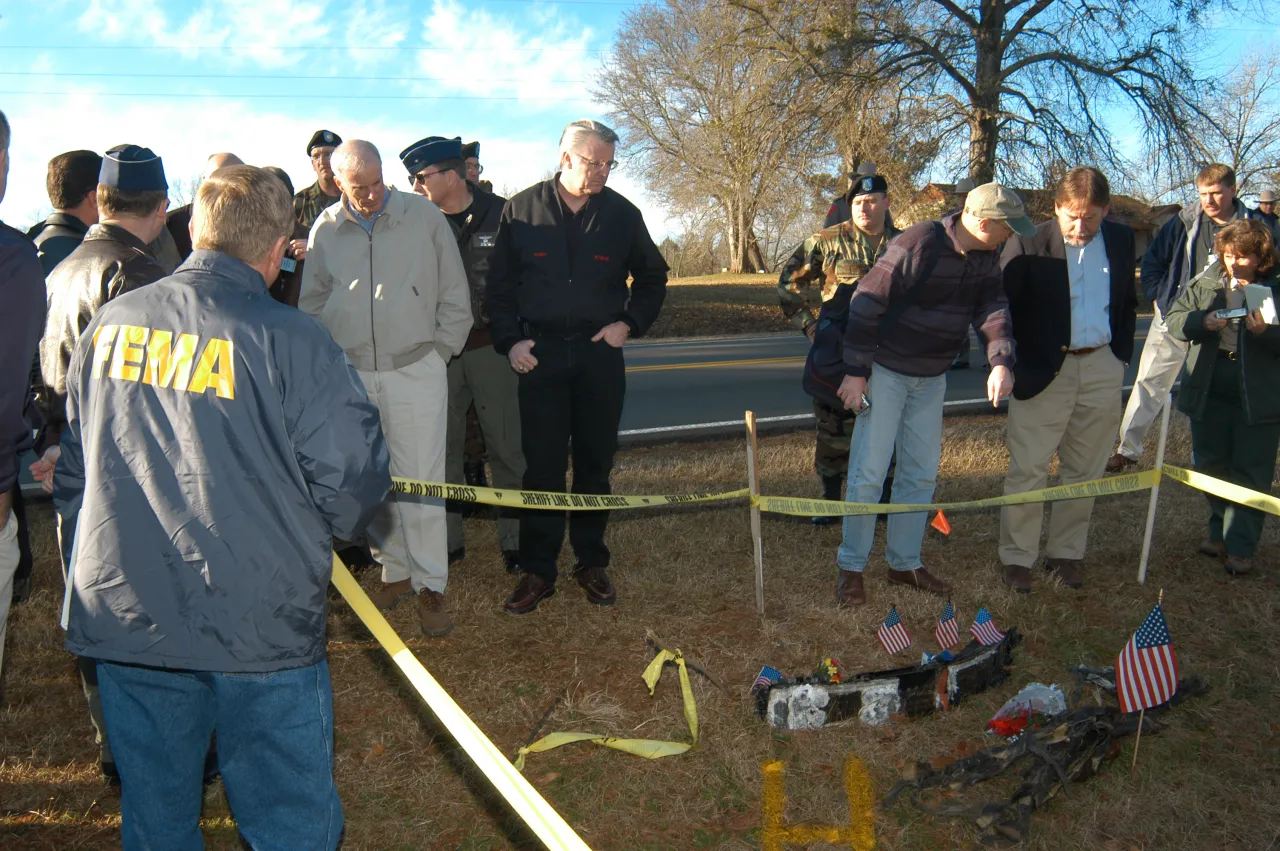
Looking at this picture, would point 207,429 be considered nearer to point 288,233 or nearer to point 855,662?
point 288,233

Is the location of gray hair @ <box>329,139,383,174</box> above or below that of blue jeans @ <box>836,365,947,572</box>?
above

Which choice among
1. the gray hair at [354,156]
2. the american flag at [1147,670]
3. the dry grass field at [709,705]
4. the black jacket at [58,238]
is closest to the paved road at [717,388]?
the dry grass field at [709,705]

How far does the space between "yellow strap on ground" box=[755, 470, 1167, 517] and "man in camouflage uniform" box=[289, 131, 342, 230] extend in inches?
134

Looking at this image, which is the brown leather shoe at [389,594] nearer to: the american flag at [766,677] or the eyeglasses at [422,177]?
the american flag at [766,677]

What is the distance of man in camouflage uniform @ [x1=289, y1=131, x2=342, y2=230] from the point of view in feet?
20.1

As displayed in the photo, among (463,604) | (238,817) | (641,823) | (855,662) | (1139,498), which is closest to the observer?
(238,817)

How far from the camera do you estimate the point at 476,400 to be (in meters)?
5.84

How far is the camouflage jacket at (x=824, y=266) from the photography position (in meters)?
6.31

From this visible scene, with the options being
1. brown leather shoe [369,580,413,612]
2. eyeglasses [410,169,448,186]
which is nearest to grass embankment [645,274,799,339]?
eyeglasses [410,169,448,186]

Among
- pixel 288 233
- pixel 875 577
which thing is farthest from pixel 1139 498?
pixel 288 233

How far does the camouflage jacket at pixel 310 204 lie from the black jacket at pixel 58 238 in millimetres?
1833

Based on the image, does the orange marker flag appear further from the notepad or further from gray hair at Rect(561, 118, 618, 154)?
gray hair at Rect(561, 118, 618, 154)

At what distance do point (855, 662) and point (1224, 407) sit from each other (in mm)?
3069

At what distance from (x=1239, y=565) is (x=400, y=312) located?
5122 millimetres
